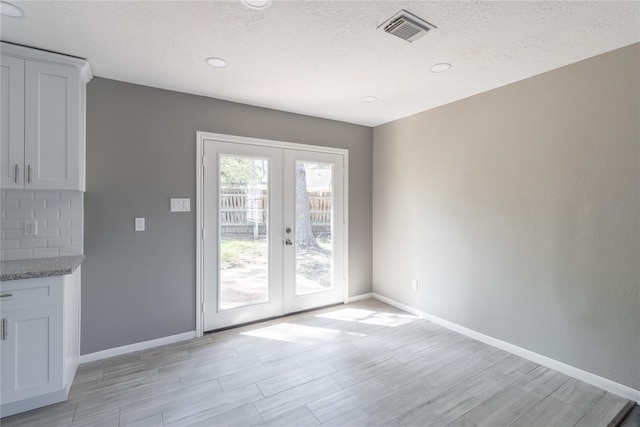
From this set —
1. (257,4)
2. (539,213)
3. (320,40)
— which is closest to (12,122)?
(257,4)

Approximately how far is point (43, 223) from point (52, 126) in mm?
789

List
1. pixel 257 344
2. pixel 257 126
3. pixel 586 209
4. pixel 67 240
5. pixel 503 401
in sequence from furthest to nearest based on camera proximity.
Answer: pixel 257 126 → pixel 257 344 → pixel 67 240 → pixel 586 209 → pixel 503 401

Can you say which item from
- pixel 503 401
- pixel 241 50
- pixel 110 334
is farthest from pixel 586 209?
pixel 110 334

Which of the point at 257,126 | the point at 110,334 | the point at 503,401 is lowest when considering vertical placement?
the point at 503,401

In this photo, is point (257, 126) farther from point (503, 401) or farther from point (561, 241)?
point (503, 401)

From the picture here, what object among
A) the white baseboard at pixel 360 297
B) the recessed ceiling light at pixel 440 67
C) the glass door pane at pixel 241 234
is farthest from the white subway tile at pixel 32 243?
the recessed ceiling light at pixel 440 67

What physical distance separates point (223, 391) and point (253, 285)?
4.48 feet

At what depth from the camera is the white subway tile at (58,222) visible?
251 cm

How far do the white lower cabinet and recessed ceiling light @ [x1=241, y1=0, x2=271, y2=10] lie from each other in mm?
2154

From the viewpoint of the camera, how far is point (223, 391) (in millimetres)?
2305

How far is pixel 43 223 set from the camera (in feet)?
8.16

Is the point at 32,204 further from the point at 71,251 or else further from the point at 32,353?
the point at 32,353

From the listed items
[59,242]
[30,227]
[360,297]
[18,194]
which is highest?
[18,194]

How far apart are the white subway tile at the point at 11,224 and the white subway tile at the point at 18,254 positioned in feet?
0.60
